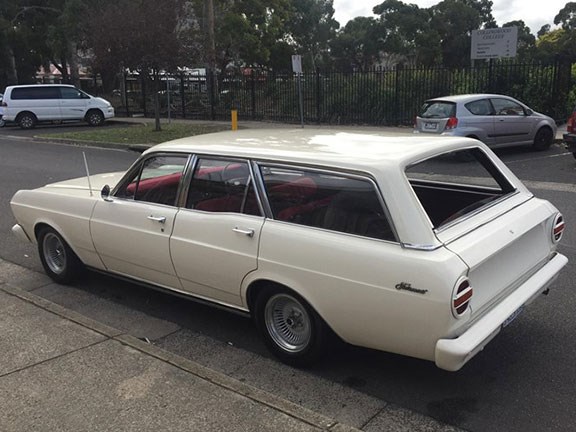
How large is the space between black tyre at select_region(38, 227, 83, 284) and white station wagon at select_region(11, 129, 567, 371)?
0.38 m

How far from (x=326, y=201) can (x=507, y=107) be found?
1095 centimetres

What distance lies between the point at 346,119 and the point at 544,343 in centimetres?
1723

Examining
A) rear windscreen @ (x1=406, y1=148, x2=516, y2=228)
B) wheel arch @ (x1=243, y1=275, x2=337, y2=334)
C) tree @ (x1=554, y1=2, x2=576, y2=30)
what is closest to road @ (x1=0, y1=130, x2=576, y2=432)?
wheel arch @ (x1=243, y1=275, x2=337, y2=334)

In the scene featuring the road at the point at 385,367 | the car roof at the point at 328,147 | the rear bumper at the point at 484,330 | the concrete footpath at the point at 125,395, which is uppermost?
the car roof at the point at 328,147

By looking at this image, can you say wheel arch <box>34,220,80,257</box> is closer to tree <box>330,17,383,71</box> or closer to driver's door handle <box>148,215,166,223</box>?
driver's door handle <box>148,215,166,223</box>

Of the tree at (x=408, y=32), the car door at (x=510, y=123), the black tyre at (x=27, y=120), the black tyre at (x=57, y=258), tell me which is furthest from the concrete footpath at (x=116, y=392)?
the tree at (x=408, y=32)

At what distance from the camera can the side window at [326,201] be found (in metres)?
3.29

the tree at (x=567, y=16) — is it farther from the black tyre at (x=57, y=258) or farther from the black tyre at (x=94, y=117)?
the black tyre at (x=57, y=258)

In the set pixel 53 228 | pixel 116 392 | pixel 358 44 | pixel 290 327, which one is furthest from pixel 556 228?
pixel 358 44

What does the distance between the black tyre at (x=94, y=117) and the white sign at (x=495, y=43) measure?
1574cm

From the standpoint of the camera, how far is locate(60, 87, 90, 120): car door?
24516mm

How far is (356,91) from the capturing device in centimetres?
2023

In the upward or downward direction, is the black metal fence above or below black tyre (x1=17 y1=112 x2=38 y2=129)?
above

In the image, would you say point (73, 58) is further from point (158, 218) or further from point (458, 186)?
point (458, 186)
